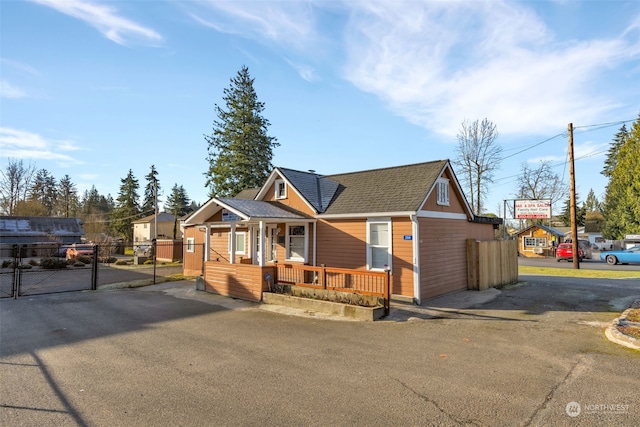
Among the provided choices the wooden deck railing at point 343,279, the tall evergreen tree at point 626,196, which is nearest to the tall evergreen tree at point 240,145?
the wooden deck railing at point 343,279

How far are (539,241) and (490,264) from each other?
34.5 metres

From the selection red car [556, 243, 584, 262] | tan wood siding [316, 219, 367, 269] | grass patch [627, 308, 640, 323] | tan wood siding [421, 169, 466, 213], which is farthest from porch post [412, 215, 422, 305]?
red car [556, 243, 584, 262]

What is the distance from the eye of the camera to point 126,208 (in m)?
59.4

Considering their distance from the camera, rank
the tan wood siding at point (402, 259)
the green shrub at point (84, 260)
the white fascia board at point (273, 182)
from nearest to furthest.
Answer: the tan wood siding at point (402, 259) < the white fascia board at point (273, 182) < the green shrub at point (84, 260)

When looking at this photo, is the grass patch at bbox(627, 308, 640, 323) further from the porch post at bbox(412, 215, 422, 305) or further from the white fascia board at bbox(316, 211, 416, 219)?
the white fascia board at bbox(316, 211, 416, 219)

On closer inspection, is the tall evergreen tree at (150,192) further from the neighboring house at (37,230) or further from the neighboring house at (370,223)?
the neighboring house at (370,223)

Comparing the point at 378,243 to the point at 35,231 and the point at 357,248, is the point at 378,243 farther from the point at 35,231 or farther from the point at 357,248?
the point at 35,231

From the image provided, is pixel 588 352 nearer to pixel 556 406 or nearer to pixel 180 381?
pixel 556 406

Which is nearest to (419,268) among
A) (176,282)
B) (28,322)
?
(28,322)

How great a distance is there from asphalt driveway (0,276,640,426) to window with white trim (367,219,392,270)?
2181mm

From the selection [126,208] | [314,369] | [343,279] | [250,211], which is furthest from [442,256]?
[126,208]

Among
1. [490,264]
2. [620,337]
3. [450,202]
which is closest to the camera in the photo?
[620,337]

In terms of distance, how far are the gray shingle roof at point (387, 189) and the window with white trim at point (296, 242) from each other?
5.30 ft

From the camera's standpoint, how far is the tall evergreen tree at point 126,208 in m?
59.3
